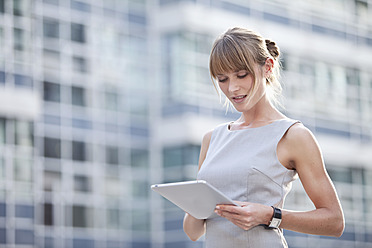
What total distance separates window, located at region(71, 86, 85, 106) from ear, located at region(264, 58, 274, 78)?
21662mm

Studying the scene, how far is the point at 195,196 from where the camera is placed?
3180mm

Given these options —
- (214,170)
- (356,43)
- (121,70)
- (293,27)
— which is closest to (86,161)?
(121,70)

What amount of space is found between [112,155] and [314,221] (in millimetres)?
22512

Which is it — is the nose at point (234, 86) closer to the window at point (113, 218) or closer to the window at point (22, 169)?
the window at point (22, 169)

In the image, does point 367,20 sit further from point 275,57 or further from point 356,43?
point 275,57

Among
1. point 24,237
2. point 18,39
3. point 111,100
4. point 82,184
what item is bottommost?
point 24,237

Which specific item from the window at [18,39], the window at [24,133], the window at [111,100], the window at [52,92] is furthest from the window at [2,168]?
the window at [111,100]

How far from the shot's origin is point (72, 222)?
2406 cm

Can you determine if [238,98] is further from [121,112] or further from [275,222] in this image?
[121,112]

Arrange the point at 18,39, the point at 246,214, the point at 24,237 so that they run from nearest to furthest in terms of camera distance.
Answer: the point at 246,214 → the point at 24,237 → the point at 18,39

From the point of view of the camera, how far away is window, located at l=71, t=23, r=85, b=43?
81.5ft

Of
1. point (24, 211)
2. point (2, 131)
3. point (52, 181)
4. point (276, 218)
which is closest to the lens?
point (276, 218)

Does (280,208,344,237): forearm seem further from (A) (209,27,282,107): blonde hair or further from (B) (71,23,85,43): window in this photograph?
(B) (71,23,85,43): window

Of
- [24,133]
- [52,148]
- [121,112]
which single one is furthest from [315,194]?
[121,112]
